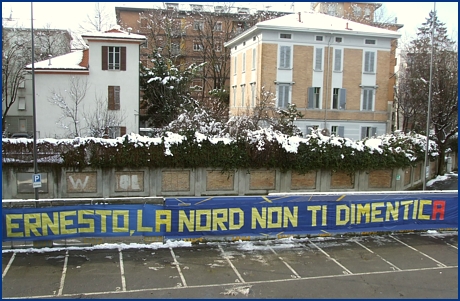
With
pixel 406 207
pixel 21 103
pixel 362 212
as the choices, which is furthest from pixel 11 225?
pixel 21 103

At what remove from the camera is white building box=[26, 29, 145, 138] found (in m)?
31.6

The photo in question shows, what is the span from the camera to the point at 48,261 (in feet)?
38.4

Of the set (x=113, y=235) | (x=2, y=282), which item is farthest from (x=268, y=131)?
(x=2, y=282)

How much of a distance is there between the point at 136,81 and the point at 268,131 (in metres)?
14.2

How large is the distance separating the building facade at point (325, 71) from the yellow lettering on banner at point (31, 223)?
25925 millimetres

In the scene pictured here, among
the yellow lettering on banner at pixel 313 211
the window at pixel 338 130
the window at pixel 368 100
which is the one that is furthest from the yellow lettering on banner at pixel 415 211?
the window at pixel 368 100

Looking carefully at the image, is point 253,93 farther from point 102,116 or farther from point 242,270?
point 242,270

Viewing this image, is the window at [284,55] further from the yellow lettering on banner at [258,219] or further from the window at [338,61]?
the yellow lettering on banner at [258,219]

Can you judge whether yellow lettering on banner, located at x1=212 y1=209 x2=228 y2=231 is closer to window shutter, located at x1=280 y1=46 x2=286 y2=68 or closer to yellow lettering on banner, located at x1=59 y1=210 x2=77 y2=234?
yellow lettering on banner, located at x1=59 y1=210 x2=77 y2=234

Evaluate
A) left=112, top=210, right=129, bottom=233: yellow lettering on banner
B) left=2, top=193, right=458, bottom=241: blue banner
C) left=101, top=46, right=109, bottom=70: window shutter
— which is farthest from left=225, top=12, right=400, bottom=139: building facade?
left=112, top=210, right=129, bottom=233: yellow lettering on banner

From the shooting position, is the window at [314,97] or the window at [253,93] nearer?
the window at [314,97]

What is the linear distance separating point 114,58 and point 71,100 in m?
4.73

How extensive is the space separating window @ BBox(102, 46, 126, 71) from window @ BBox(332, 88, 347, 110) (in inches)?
758

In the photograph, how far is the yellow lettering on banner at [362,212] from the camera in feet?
47.5
